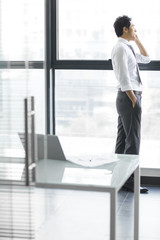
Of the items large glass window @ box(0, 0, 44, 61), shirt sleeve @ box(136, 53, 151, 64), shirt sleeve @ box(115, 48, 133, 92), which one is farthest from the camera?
shirt sleeve @ box(136, 53, 151, 64)

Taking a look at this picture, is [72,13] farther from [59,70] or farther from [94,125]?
[94,125]

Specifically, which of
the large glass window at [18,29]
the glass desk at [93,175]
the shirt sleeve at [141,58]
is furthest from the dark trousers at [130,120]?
the large glass window at [18,29]

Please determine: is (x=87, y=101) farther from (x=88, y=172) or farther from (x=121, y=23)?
(x=88, y=172)

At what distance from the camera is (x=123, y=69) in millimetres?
4234

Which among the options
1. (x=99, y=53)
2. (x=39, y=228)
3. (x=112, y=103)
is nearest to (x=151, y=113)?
(x=112, y=103)

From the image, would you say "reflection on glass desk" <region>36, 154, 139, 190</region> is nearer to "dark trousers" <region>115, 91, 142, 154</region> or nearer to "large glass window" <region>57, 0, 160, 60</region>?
"dark trousers" <region>115, 91, 142, 154</region>

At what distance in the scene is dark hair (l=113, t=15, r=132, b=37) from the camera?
4.38m

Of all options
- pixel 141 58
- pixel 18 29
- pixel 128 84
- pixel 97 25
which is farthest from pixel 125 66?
pixel 18 29

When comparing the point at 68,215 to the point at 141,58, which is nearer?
the point at 68,215

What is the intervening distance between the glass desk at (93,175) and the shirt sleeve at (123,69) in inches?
57.1

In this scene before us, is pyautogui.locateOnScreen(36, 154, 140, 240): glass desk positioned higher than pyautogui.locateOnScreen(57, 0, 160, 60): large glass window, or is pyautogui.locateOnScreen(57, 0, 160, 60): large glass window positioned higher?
pyautogui.locateOnScreen(57, 0, 160, 60): large glass window

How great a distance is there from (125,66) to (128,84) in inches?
6.0

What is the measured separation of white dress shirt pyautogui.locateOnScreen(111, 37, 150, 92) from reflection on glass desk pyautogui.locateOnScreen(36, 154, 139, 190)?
4.77 ft

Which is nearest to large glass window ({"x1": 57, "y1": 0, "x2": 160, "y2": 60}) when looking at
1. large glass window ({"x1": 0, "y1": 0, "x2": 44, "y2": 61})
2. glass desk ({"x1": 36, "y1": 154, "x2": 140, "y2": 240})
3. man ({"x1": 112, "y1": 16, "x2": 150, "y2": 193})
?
man ({"x1": 112, "y1": 16, "x2": 150, "y2": 193})
